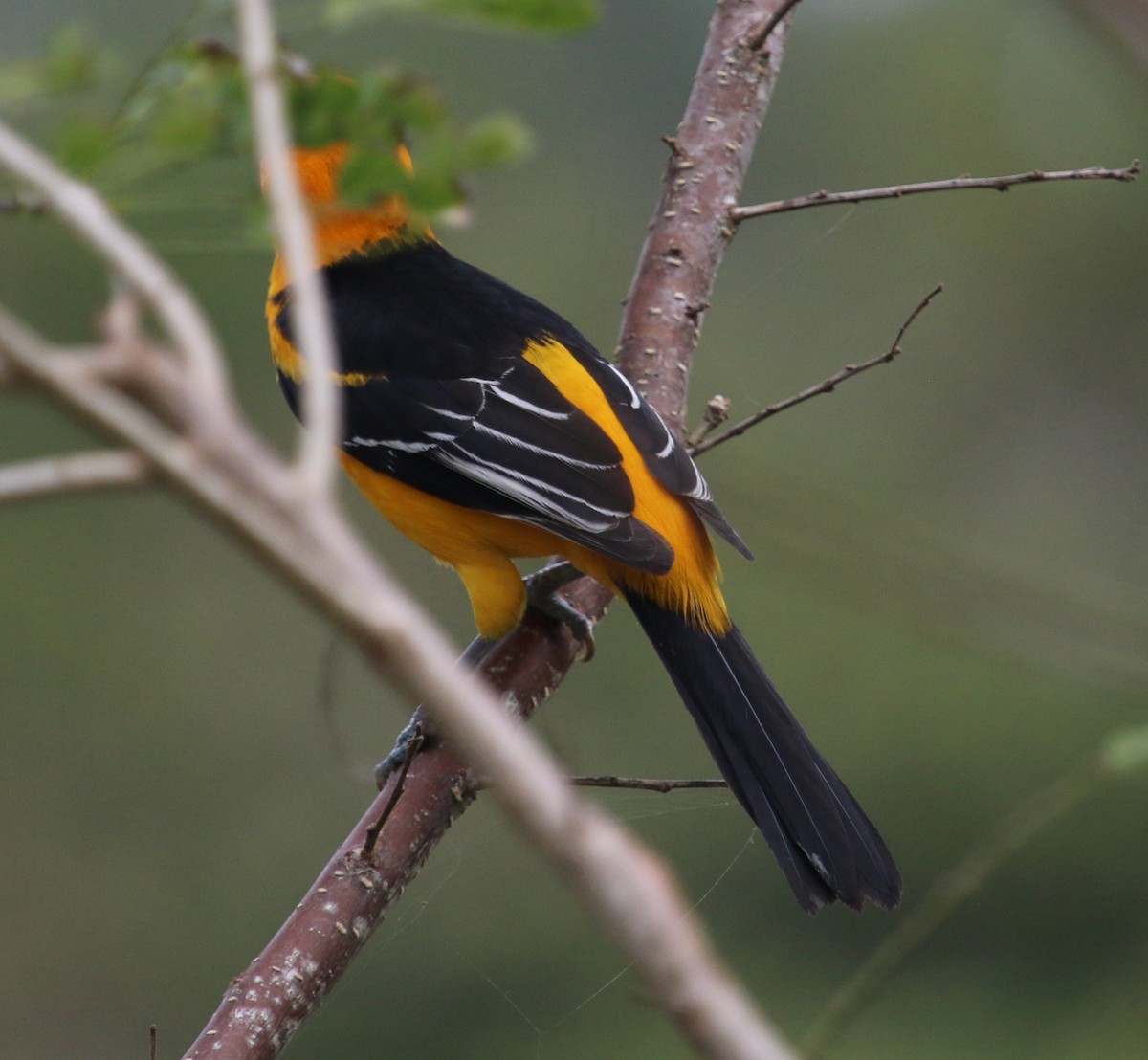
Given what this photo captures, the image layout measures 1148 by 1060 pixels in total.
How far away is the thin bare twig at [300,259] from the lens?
0.69m

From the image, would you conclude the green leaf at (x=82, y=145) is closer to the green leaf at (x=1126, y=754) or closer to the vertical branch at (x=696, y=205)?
the green leaf at (x=1126, y=754)

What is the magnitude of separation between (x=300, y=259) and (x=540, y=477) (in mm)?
2160

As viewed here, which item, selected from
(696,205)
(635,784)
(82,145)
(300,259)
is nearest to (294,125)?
(82,145)

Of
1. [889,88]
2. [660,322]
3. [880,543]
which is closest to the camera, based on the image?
[880,543]

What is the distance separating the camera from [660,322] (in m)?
3.38

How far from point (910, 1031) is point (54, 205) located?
6543 mm

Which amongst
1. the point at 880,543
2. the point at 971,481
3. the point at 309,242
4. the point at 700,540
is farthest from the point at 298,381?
the point at 971,481

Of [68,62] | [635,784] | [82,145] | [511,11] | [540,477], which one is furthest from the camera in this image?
[540,477]

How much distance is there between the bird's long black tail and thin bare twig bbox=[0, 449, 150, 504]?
6.58 ft

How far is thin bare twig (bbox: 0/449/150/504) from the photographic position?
0.63 metres

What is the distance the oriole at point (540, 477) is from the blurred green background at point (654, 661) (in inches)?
95.3

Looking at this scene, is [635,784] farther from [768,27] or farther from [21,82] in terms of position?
[768,27]

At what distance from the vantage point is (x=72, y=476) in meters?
0.65

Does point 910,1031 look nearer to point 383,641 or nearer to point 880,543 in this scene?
point 880,543
